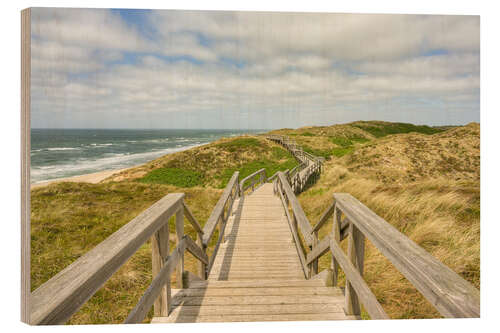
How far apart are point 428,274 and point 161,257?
150 cm

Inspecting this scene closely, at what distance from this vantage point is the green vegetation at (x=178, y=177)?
16547 mm

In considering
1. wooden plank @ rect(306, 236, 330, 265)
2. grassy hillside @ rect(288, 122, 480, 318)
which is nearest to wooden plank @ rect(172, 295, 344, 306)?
wooden plank @ rect(306, 236, 330, 265)

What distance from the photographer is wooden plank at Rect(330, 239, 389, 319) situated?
1.36 m

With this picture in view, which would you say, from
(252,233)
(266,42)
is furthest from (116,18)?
(252,233)

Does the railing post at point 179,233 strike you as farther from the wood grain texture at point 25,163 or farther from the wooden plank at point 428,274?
the wood grain texture at point 25,163

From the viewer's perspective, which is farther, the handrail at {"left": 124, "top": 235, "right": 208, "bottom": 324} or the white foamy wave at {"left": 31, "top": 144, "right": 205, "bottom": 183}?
the white foamy wave at {"left": 31, "top": 144, "right": 205, "bottom": 183}

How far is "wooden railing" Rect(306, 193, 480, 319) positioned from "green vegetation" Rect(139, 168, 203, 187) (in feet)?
50.2

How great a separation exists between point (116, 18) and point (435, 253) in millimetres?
5550

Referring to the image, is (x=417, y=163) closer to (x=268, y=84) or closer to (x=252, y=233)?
(x=268, y=84)

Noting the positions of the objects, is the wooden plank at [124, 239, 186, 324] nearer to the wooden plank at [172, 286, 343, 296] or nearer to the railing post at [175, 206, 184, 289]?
the railing post at [175, 206, 184, 289]

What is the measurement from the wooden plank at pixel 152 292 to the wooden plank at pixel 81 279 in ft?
0.94

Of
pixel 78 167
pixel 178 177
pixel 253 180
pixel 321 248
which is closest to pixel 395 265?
pixel 321 248

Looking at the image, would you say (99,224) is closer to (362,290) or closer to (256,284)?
(256,284)
